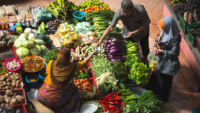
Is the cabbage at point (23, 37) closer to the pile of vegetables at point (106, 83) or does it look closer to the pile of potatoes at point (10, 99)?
the pile of potatoes at point (10, 99)

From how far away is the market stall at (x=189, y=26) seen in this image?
530 cm

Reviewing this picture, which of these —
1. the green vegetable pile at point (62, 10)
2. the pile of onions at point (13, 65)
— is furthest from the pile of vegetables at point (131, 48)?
the pile of onions at point (13, 65)

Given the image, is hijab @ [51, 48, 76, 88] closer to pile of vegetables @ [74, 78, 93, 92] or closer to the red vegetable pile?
pile of vegetables @ [74, 78, 93, 92]

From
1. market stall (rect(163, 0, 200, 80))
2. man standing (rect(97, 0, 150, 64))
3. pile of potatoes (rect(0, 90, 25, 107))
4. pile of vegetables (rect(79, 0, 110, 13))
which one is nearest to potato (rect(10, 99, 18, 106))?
pile of potatoes (rect(0, 90, 25, 107))

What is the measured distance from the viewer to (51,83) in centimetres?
423

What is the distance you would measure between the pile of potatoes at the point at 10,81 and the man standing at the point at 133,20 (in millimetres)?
1860

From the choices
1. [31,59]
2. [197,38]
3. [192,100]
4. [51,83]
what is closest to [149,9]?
[197,38]

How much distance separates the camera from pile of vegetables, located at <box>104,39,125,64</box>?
18.2ft

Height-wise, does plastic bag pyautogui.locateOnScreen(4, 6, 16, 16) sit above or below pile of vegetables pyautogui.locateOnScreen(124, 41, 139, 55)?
above

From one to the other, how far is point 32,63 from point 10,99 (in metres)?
1.09

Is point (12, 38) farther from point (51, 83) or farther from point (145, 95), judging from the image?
point (145, 95)

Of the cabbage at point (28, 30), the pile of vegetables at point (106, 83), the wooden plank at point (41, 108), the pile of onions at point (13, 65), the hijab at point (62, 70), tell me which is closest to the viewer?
the hijab at point (62, 70)

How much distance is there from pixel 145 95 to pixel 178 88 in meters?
1.25

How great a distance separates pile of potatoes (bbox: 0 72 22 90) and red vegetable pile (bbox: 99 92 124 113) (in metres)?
1.79
